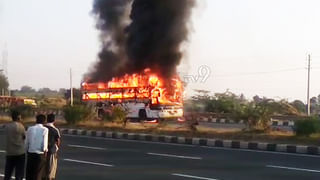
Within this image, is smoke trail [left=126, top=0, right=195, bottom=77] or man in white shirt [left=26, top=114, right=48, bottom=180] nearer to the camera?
man in white shirt [left=26, top=114, right=48, bottom=180]

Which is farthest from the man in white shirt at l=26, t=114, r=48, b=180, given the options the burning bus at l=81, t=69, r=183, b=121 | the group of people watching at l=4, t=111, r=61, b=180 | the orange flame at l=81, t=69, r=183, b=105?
the orange flame at l=81, t=69, r=183, b=105

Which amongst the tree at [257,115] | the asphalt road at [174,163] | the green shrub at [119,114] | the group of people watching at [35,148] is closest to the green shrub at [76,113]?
the green shrub at [119,114]

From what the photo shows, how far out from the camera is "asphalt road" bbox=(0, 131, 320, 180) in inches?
432

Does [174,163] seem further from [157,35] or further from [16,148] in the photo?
[157,35]

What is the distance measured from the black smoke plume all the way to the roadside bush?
12.9m

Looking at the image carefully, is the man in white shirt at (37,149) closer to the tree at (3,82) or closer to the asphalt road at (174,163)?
the asphalt road at (174,163)

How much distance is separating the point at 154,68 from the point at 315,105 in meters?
26.9

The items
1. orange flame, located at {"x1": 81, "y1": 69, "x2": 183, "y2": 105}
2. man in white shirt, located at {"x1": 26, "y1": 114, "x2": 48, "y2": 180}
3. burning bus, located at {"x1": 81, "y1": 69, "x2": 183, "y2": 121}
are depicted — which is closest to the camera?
man in white shirt, located at {"x1": 26, "y1": 114, "x2": 48, "y2": 180}

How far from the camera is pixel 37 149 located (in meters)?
8.51

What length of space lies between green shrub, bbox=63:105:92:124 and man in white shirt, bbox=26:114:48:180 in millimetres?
17234

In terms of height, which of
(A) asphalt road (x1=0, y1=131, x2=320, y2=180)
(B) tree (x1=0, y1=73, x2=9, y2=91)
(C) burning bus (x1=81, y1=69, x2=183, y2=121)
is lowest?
(A) asphalt road (x1=0, y1=131, x2=320, y2=180)

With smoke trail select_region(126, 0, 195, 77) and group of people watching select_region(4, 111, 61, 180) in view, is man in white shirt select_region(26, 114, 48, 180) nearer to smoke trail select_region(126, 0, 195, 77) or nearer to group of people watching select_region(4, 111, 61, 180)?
group of people watching select_region(4, 111, 61, 180)

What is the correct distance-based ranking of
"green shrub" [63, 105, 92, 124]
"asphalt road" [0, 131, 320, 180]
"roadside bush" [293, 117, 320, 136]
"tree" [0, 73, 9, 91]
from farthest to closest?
"tree" [0, 73, 9, 91] → "green shrub" [63, 105, 92, 124] → "roadside bush" [293, 117, 320, 136] → "asphalt road" [0, 131, 320, 180]

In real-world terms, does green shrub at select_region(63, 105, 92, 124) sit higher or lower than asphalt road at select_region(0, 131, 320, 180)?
higher
